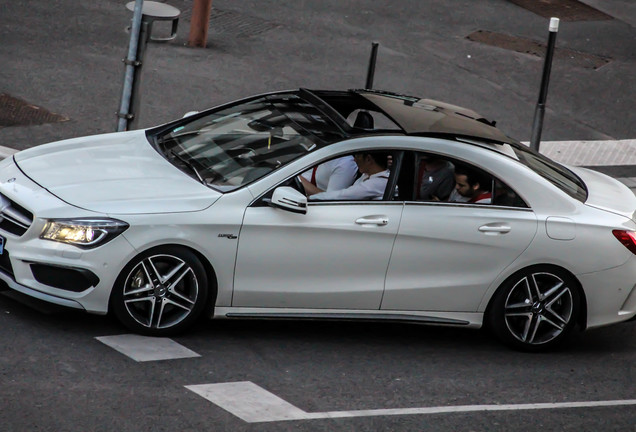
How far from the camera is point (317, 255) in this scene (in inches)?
303

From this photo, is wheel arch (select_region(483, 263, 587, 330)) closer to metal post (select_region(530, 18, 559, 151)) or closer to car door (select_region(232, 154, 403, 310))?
car door (select_region(232, 154, 403, 310))

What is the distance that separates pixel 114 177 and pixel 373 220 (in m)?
1.75

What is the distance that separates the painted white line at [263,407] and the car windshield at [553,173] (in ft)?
6.41

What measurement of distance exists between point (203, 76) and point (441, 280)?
7.43 meters

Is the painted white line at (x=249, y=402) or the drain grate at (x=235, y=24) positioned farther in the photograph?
the drain grate at (x=235, y=24)

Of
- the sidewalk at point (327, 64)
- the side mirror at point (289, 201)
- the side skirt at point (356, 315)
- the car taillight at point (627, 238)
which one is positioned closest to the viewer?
the side mirror at point (289, 201)

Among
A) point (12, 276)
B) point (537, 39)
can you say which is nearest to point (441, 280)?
point (12, 276)

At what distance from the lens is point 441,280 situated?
803cm

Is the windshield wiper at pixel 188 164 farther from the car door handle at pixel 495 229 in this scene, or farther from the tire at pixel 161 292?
the car door handle at pixel 495 229

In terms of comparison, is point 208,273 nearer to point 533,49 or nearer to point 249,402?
point 249,402

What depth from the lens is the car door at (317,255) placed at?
7.58 m

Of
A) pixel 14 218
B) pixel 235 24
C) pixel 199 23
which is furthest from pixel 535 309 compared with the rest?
pixel 235 24

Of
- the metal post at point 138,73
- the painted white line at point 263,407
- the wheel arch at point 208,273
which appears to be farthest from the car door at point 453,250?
the metal post at point 138,73

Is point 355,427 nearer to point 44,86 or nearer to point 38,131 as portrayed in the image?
point 38,131
